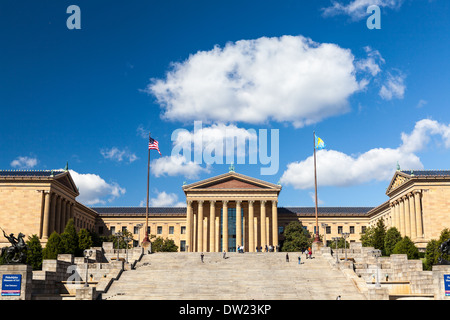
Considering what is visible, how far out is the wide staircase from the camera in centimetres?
3962

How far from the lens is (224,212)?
10144 centimetres

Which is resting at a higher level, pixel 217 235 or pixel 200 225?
pixel 200 225

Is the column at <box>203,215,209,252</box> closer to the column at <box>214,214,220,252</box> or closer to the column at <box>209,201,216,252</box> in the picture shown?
the column at <box>209,201,216,252</box>

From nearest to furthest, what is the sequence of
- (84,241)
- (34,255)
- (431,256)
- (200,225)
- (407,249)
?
1. (431,256)
2. (34,255)
3. (407,249)
4. (84,241)
5. (200,225)

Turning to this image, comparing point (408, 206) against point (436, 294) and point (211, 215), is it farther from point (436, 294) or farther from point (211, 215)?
point (436, 294)

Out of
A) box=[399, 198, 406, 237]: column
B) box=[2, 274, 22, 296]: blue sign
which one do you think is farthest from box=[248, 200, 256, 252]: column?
box=[2, 274, 22, 296]: blue sign

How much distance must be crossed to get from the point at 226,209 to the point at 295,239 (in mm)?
14153

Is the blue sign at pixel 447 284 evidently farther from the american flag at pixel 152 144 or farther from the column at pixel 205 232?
the column at pixel 205 232

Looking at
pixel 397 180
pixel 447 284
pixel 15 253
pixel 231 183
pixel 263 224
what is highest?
pixel 231 183

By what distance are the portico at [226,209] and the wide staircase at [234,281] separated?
144 ft

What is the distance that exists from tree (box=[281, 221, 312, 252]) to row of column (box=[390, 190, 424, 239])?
16.6m

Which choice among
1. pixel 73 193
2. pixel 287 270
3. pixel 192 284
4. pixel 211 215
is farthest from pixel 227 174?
pixel 192 284

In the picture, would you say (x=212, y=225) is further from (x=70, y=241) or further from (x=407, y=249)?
(x=407, y=249)

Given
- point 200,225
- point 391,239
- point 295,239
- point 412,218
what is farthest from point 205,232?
point 391,239
